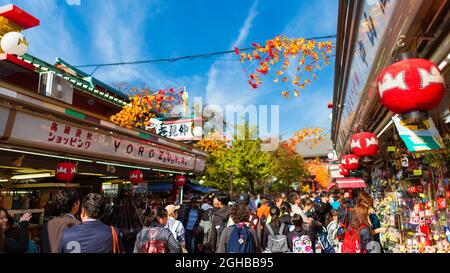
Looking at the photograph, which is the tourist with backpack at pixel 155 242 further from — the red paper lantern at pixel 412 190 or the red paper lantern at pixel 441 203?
the red paper lantern at pixel 412 190

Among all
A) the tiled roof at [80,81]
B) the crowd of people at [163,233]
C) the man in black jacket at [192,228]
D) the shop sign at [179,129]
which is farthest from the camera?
the shop sign at [179,129]

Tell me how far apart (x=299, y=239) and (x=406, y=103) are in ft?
10.8

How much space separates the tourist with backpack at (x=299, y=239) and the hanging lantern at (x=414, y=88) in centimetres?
307

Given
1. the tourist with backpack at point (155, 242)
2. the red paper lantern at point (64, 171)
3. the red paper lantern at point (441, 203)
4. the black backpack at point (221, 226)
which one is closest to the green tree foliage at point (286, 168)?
the black backpack at point (221, 226)

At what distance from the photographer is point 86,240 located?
311cm

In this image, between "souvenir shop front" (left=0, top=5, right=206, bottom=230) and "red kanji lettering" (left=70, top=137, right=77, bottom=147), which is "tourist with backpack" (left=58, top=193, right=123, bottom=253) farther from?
"red kanji lettering" (left=70, top=137, right=77, bottom=147)

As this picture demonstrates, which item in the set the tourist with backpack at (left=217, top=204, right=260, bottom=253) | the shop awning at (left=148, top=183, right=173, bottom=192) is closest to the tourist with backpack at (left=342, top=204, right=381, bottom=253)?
the tourist with backpack at (left=217, top=204, right=260, bottom=253)

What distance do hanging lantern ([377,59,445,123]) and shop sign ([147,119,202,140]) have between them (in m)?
15.0

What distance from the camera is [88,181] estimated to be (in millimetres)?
13883

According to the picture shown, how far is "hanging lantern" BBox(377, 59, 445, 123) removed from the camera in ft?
8.56

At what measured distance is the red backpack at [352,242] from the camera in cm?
449

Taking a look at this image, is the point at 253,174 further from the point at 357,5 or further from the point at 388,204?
the point at 357,5

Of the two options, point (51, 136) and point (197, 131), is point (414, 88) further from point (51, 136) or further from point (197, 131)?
point (197, 131)
